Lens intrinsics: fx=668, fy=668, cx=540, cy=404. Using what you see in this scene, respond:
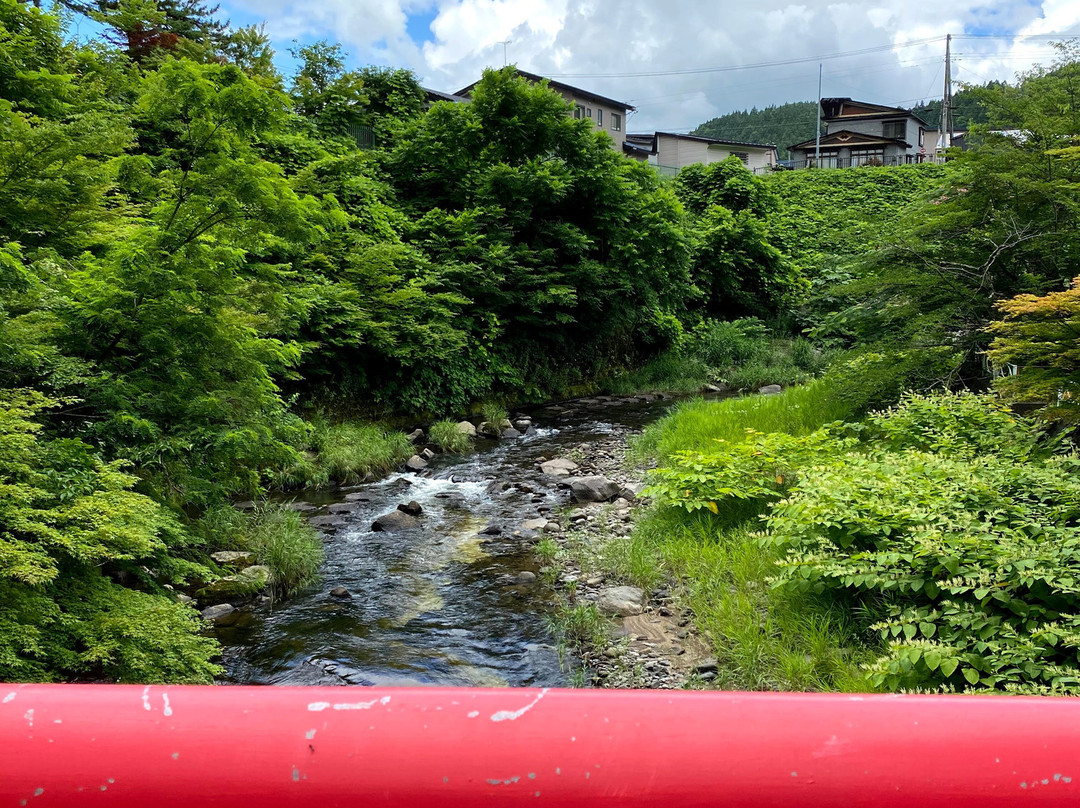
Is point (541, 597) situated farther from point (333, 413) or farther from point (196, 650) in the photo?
point (333, 413)

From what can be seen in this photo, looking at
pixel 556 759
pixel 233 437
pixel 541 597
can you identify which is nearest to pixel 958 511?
pixel 541 597

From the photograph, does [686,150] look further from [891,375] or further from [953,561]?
[953,561]

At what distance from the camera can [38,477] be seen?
11.3 ft

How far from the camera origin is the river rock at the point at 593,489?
29.8 ft

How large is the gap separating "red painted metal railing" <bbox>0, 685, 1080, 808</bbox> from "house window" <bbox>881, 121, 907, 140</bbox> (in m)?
56.7

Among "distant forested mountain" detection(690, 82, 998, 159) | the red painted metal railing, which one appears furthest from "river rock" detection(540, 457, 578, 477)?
"distant forested mountain" detection(690, 82, 998, 159)

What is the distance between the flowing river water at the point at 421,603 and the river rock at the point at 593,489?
7.3 inches

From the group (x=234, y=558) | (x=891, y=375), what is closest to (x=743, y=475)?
(x=891, y=375)

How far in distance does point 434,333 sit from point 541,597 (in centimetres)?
772

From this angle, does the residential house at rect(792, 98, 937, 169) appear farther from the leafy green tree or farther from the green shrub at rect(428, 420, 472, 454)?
the leafy green tree

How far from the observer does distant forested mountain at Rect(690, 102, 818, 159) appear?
8825cm

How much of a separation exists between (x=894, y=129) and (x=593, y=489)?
51.1 metres

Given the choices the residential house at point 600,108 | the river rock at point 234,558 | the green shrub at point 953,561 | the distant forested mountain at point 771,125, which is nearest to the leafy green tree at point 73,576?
the river rock at point 234,558

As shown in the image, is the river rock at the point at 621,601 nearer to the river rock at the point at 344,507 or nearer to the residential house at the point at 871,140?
the river rock at the point at 344,507
